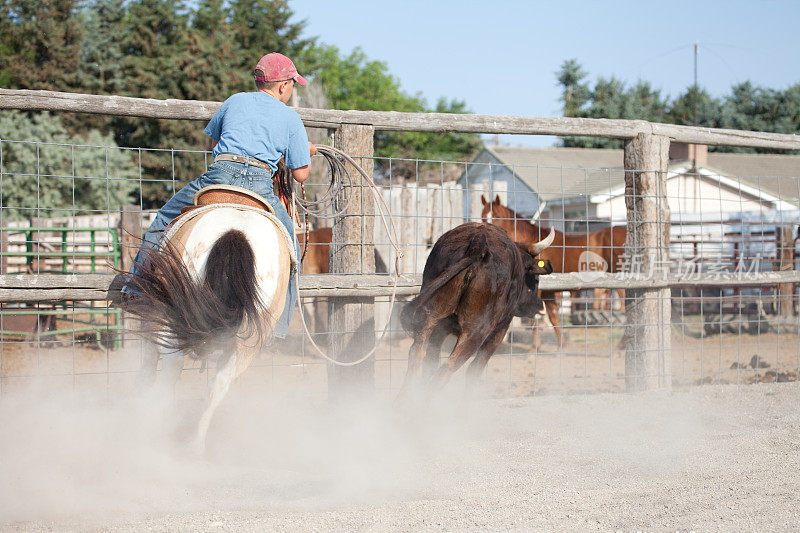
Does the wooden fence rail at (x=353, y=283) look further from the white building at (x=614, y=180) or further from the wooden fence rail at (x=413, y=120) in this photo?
the white building at (x=614, y=180)

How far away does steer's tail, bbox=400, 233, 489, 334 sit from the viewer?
5.00 meters

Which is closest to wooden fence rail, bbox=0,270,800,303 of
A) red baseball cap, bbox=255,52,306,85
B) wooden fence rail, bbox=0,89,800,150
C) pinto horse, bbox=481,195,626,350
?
wooden fence rail, bbox=0,89,800,150

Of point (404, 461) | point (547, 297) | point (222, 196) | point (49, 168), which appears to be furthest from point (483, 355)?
point (49, 168)

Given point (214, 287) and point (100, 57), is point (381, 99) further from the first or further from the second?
point (214, 287)

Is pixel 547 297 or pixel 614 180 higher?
pixel 614 180

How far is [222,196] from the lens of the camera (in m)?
4.00

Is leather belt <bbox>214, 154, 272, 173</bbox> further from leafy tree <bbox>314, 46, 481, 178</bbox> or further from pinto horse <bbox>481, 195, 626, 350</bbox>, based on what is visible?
leafy tree <bbox>314, 46, 481, 178</bbox>

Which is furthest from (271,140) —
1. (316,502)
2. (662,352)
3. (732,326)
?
(732,326)

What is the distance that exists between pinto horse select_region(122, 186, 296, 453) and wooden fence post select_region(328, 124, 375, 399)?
1705 millimetres

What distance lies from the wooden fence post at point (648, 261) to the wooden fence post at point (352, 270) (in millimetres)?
2562

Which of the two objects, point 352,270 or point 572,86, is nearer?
point 352,270

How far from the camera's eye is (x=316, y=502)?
327cm

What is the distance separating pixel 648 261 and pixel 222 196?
4267 mm

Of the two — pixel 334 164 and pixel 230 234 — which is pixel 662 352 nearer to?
pixel 334 164
